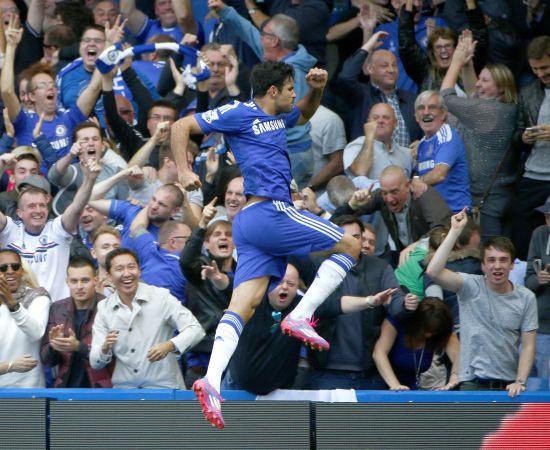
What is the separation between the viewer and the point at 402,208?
37.4 feet

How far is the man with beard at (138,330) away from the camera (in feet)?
32.0

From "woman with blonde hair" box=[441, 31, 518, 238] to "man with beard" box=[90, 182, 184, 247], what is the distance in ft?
8.91

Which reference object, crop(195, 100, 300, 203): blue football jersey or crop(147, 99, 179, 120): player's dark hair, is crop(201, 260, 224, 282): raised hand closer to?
crop(195, 100, 300, 203): blue football jersey

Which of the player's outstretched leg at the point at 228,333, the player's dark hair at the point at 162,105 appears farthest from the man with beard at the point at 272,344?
the player's dark hair at the point at 162,105

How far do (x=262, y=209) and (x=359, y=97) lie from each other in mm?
5077

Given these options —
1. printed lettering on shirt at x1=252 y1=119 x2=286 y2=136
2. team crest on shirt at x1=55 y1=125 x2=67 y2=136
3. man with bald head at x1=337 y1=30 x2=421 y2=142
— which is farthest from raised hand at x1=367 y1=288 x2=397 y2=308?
team crest on shirt at x1=55 y1=125 x2=67 y2=136

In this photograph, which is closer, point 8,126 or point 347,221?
point 347,221

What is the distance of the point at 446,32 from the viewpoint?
42.6ft

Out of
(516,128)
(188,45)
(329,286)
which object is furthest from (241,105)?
(188,45)

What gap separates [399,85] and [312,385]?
4931 millimetres

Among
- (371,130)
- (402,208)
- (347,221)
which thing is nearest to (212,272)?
(347,221)

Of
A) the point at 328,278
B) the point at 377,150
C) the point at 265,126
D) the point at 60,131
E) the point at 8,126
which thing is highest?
the point at 265,126

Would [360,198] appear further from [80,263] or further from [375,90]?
[375,90]

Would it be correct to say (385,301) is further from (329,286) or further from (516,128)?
(516,128)
